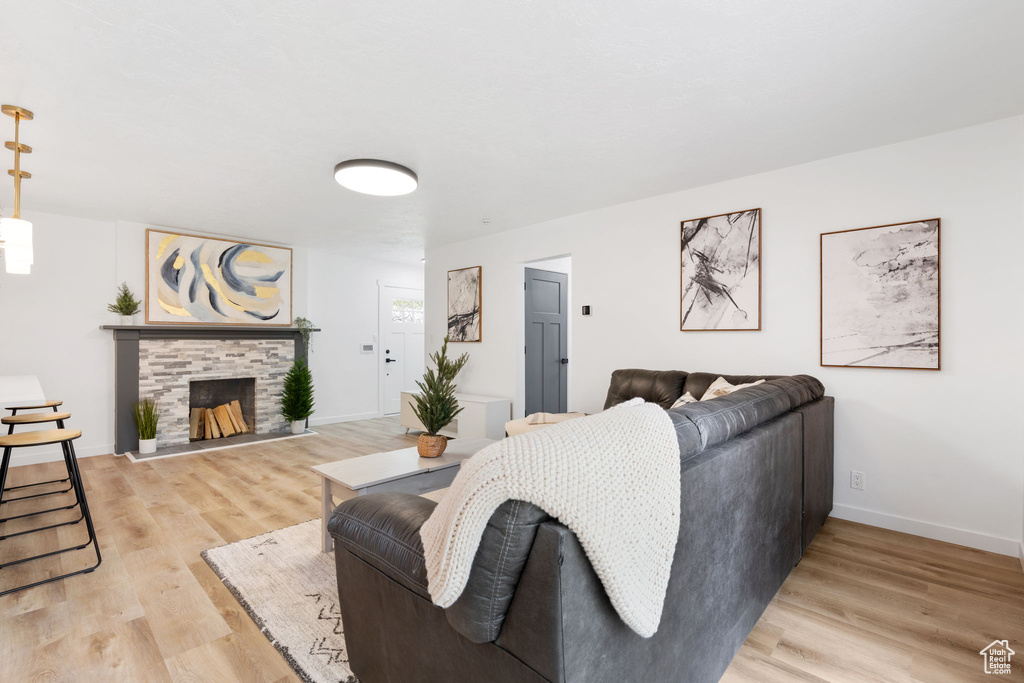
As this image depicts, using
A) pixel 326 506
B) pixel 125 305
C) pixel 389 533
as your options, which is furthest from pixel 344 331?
pixel 389 533

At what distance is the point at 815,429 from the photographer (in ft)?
8.25

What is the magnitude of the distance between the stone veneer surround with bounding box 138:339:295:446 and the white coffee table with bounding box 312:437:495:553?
11.6ft

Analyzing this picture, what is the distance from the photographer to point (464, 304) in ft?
18.6

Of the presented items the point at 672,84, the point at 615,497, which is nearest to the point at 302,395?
the point at 672,84

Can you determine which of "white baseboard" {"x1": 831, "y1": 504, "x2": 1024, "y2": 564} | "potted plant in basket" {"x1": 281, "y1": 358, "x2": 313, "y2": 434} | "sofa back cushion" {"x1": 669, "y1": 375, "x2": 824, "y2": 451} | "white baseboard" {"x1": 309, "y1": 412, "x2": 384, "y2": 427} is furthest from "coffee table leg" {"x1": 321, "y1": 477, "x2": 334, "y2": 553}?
"white baseboard" {"x1": 309, "y1": 412, "x2": 384, "y2": 427}

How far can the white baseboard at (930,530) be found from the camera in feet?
8.46

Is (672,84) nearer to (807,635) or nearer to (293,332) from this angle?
(807,635)

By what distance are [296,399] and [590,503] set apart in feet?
18.8

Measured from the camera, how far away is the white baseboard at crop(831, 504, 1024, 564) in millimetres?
2578

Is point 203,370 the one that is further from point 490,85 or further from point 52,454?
point 490,85

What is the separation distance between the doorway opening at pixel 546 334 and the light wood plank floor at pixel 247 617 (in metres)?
2.85

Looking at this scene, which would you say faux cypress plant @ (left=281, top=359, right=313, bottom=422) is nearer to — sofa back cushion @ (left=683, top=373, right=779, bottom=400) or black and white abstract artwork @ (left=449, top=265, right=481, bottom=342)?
black and white abstract artwork @ (left=449, top=265, right=481, bottom=342)

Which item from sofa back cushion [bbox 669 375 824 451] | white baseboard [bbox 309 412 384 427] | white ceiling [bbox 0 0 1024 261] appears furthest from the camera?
white baseboard [bbox 309 412 384 427]

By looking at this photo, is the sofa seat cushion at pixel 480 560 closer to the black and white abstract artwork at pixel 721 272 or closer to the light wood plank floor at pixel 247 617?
the light wood plank floor at pixel 247 617
